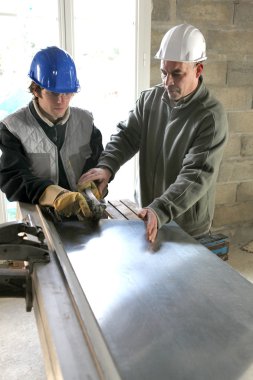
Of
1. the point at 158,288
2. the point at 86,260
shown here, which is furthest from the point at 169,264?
the point at 86,260

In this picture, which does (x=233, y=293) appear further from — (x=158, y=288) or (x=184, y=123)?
(x=184, y=123)

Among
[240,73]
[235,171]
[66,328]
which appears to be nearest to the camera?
[66,328]

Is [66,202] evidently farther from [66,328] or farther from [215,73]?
[215,73]

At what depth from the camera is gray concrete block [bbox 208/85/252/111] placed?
301 centimetres

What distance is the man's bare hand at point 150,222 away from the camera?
1376mm

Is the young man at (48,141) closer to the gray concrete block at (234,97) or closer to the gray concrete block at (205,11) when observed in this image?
the gray concrete block at (205,11)

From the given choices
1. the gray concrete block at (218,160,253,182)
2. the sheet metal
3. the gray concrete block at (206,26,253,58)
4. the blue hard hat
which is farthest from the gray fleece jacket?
the gray concrete block at (218,160,253,182)

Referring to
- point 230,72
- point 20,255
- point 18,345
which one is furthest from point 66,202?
point 230,72

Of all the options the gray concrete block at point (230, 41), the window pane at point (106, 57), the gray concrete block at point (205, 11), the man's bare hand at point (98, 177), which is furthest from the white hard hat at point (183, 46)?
the gray concrete block at point (230, 41)

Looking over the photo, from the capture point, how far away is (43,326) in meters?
0.96

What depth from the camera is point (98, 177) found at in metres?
1.71

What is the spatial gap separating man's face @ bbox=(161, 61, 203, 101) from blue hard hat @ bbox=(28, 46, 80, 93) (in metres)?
0.42

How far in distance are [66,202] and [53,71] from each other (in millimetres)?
497

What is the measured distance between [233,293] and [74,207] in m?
0.67
